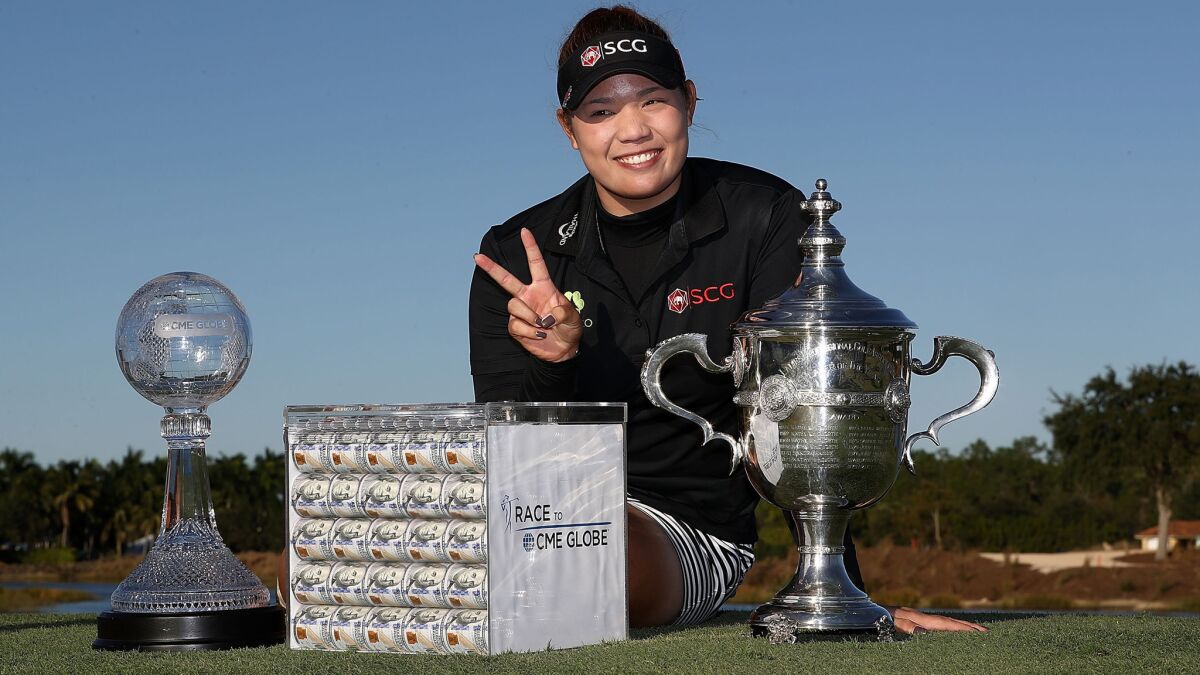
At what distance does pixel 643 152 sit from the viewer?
3.76 m

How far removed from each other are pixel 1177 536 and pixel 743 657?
60.8 m

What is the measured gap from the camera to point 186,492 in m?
3.34

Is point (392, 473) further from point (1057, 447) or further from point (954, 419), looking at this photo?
point (1057, 447)

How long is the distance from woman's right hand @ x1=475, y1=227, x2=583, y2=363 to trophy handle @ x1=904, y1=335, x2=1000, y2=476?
806mm

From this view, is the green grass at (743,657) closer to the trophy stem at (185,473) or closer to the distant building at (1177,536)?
the trophy stem at (185,473)

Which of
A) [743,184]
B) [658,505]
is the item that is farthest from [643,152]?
[658,505]

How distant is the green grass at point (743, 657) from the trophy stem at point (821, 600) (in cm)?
8

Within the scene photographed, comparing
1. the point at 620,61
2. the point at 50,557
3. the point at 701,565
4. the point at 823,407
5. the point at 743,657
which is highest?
the point at 620,61

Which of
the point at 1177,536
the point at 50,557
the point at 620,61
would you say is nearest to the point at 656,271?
the point at 620,61

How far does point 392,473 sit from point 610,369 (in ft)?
3.74

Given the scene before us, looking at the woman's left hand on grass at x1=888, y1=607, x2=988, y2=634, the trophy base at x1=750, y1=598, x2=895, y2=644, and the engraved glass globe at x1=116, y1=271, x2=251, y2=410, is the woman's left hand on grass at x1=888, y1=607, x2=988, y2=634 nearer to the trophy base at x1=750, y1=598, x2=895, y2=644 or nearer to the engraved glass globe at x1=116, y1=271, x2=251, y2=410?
the trophy base at x1=750, y1=598, x2=895, y2=644

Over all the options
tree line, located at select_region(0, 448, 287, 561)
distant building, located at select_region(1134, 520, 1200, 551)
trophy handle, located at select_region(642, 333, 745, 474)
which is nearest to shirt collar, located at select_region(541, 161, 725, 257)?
trophy handle, located at select_region(642, 333, 745, 474)

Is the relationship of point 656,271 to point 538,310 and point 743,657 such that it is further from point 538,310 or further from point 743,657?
point 743,657

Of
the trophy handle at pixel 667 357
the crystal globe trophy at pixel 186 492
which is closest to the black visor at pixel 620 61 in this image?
the trophy handle at pixel 667 357
